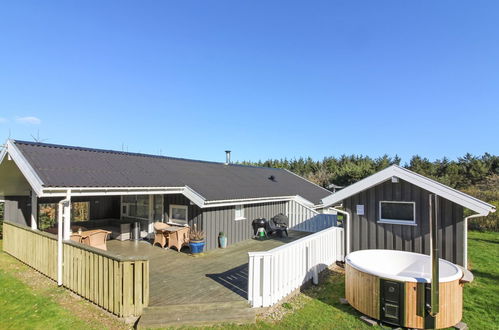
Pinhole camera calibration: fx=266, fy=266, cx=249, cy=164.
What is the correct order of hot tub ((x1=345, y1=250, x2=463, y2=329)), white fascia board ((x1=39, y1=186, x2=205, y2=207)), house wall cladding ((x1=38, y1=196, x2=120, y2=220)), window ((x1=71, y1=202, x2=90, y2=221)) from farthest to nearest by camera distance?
window ((x1=71, y1=202, x2=90, y2=221))
house wall cladding ((x1=38, y1=196, x2=120, y2=220))
white fascia board ((x1=39, y1=186, x2=205, y2=207))
hot tub ((x1=345, y1=250, x2=463, y2=329))

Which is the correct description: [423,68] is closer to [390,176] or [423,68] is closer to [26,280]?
[390,176]

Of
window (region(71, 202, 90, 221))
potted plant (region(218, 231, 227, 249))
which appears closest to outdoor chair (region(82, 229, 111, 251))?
potted plant (region(218, 231, 227, 249))

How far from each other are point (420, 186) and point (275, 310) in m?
5.38

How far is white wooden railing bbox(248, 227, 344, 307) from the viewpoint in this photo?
5.29 meters

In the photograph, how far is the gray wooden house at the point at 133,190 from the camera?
24.1ft

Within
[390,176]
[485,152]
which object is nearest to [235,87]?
[390,176]

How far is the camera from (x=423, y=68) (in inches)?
483

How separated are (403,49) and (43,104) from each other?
2118cm

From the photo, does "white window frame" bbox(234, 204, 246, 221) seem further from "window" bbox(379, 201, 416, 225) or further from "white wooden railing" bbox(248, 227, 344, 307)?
"window" bbox(379, 201, 416, 225)

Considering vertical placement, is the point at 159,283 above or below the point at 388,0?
below

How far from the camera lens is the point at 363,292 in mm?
5180

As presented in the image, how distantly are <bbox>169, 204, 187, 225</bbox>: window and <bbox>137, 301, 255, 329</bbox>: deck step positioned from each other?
537 centimetres

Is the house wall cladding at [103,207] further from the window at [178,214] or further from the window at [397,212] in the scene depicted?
the window at [397,212]

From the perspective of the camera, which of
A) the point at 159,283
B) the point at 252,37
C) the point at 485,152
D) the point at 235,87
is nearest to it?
the point at 159,283
